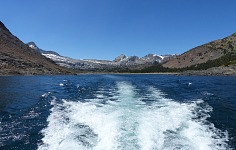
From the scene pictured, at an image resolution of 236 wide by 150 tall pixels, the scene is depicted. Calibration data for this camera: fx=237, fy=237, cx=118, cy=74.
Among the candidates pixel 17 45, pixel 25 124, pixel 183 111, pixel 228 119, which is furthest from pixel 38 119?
pixel 17 45

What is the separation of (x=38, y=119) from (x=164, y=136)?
39.4ft

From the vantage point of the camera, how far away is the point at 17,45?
634 ft

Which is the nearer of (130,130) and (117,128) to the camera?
(130,130)

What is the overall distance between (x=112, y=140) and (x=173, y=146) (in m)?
3.94

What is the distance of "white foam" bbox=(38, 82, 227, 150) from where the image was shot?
15039mm

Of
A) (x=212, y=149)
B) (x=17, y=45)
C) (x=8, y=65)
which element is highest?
(x=17, y=45)

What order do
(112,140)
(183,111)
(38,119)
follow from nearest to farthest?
(112,140) → (38,119) → (183,111)

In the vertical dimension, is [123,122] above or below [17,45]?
below

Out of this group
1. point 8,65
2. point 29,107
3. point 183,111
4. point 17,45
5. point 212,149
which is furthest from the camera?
point 17,45

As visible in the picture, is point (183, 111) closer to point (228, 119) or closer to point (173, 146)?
point (228, 119)

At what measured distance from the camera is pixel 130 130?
704 inches

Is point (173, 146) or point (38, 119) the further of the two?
point (38, 119)

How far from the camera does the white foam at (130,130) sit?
1504 centimetres

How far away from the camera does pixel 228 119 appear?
2266cm
